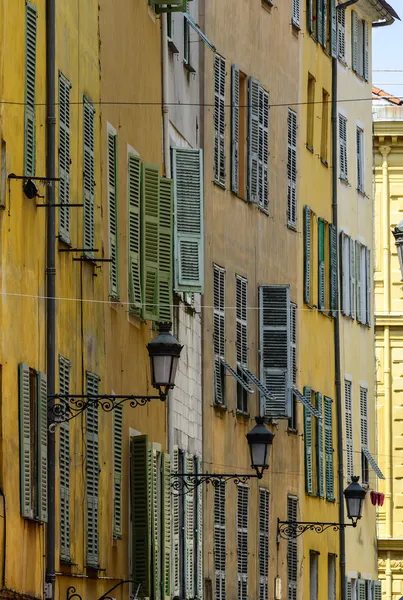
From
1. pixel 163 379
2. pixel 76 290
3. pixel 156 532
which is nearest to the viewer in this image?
pixel 163 379

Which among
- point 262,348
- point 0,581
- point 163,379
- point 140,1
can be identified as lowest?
point 0,581

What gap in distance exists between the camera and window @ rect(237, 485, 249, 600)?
1307 inches

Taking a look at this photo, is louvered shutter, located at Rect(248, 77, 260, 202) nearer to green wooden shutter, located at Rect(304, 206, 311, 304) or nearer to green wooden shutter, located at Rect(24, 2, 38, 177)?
green wooden shutter, located at Rect(304, 206, 311, 304)

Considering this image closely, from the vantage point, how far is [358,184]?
44031 mm

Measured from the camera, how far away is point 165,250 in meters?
27.3

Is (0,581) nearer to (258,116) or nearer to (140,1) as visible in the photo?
(140,1)

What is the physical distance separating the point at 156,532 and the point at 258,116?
32.8 feet

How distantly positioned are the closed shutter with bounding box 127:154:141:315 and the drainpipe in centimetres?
441

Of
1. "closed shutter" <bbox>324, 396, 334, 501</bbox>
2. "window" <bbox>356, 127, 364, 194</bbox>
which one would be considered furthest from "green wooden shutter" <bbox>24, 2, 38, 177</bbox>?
"window" <bbox>356, 127, 364, 194</bbox>

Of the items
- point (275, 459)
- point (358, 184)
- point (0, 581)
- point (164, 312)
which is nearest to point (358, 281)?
point (358, 184)

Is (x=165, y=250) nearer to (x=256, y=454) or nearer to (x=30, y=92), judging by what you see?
(x=256, y=454)

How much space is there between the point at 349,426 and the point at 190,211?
13.6 m

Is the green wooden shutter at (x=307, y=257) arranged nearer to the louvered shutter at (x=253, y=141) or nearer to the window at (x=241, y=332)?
the louvered shutter at (x=253, y=141)

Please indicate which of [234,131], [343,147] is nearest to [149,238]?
[234,131]
